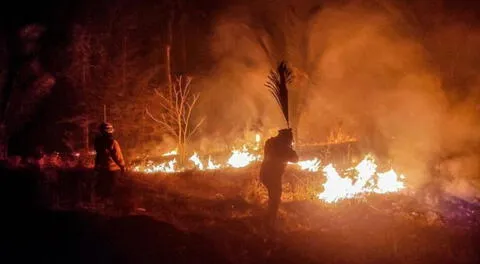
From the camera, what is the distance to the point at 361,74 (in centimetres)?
1798

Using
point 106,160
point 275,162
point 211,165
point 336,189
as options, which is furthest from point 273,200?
point 211,165

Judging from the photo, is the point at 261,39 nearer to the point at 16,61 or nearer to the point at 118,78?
the point at 118,78

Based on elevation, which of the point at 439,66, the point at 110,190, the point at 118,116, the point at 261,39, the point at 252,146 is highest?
the point at 261,39

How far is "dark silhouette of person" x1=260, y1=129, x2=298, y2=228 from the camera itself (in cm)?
909

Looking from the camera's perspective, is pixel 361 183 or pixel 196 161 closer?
pixel 361 183

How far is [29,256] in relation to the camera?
7855 millimetres

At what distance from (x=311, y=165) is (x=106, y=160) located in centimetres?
588

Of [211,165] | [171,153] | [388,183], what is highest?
[171,153]

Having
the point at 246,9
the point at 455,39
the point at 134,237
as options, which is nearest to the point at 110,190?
the point at 134,237

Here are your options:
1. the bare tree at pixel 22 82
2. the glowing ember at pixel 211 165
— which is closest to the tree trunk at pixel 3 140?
the bare tree at pixel 22 82

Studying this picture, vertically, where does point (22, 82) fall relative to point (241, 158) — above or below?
above

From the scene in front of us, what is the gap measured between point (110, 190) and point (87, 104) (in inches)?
297

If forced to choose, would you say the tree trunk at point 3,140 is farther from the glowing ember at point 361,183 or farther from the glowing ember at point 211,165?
the glowing ember at point 361,183

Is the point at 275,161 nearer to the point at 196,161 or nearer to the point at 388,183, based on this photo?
the point at 388,183
